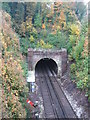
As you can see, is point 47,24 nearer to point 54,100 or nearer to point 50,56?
point 50,56

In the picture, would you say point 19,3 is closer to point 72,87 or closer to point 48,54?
point 48,54

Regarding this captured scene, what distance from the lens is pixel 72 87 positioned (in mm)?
17031

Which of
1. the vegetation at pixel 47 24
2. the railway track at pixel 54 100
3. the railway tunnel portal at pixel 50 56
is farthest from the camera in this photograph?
the vegetation at pixel 47 24

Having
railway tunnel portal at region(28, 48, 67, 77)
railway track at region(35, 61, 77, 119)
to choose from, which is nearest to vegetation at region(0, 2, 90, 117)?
railway tunnel portal at region(28, 48, 67, 77)

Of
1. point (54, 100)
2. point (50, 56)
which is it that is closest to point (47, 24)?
point (50, 56)

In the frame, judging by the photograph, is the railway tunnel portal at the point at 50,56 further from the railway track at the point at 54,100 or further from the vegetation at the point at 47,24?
the railway track at the point at 54,100

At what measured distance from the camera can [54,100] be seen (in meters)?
15.2

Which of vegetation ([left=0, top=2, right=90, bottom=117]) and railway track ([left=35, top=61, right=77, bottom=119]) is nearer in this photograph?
railway track ([left=35, top=61, right=77, bottom=119])

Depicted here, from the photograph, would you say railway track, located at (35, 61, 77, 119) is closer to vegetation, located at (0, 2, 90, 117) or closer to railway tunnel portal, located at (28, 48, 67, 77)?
railway tunnel portal, located at (28, 48, 67, 77)

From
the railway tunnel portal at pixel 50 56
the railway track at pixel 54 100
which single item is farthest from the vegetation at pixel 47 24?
the railway track at pixel 54 100

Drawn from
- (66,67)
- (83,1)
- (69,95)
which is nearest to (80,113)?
(69,95)

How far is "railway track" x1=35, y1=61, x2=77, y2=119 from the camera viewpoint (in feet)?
42.1

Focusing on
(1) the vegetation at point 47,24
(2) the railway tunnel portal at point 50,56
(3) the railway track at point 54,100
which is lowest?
(3) the railway track at point 54,100

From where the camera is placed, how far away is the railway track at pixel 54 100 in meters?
12.8
